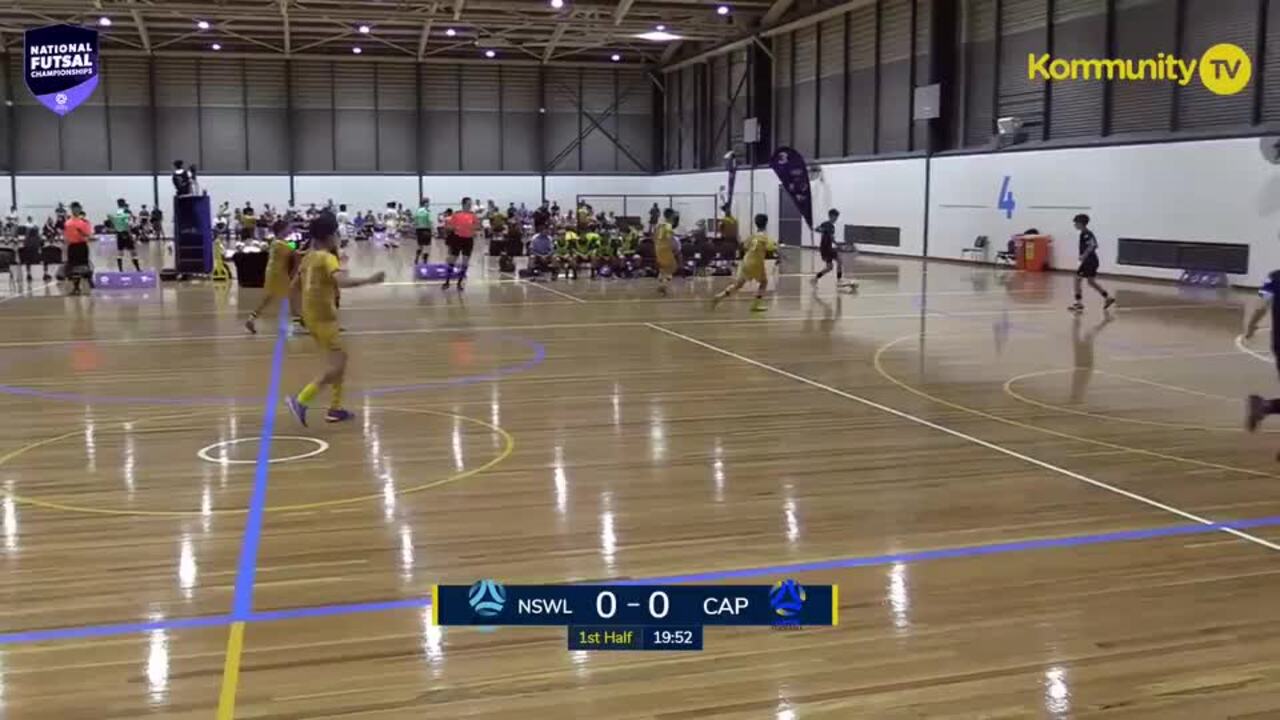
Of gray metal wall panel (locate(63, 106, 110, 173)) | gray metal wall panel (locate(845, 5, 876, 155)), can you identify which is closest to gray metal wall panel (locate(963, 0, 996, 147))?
gray metal wall panel (locate(845, 5, 876, 155))

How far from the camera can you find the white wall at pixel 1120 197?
821 inches

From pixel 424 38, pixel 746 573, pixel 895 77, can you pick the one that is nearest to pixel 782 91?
pixel 895 77

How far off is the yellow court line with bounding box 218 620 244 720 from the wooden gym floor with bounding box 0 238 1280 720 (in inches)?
0.8

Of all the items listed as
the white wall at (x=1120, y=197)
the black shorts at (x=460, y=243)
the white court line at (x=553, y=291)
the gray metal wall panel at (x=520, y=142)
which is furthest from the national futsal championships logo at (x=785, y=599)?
the gray metal wall panel at (x=520, y=142)

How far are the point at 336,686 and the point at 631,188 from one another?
45.8 m

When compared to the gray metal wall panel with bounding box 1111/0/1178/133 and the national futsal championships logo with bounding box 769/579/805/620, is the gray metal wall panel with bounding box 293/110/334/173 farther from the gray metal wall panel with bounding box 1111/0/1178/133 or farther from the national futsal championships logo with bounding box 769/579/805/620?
the national futsal championships logo with bounding box 769/579/805/620

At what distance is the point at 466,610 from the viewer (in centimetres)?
402

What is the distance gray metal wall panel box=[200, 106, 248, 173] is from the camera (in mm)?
44750

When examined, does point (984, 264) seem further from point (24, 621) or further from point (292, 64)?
point (292, 64)

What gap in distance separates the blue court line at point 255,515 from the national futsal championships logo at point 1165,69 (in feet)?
61.6

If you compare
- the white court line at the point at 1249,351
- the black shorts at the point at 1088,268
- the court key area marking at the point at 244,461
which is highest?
the black shorts at the point at 1088,268

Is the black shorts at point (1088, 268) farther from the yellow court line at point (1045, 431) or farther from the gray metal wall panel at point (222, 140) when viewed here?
the gray metal wall panel at point (222, 140)

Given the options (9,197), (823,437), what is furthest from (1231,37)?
(9,197)

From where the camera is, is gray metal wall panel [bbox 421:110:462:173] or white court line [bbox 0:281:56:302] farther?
gray metal wall panel [bbox 421:110:462:173]
